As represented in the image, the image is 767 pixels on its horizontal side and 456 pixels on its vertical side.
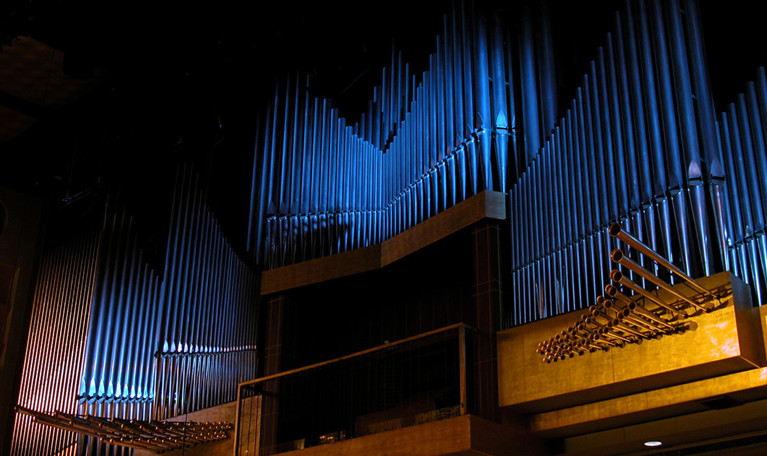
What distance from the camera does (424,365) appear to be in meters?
13.4

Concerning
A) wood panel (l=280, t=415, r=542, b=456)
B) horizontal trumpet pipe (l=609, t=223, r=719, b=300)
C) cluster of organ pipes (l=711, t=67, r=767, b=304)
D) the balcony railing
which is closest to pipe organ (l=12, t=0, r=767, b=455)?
cluster of organ pipes (l=711, t=67, r=767, b=304)

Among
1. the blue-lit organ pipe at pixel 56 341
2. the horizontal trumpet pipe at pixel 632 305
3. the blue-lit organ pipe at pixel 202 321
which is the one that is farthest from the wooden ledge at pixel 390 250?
the blue-lit organ pipe at pixel 56 341

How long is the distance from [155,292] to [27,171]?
16.2 feet

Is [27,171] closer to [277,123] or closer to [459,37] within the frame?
[277,123]

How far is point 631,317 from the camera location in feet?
30.7

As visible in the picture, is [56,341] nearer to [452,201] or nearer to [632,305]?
[452,201]

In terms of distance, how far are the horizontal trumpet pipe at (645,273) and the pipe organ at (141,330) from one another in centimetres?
751

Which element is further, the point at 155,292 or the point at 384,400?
the point at 155,292

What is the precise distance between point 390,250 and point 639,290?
4.98 metres

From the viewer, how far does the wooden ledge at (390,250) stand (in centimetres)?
1200

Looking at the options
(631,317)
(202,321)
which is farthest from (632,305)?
(202,321)

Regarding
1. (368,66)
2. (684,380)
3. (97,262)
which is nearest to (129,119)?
(97,262)

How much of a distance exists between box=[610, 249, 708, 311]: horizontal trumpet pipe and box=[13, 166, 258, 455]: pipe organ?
24.6 ft

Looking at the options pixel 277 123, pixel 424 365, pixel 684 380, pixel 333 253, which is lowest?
pixel 684 380
